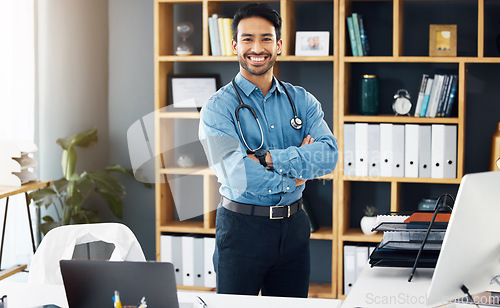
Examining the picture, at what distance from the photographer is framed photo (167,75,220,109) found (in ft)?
13.1

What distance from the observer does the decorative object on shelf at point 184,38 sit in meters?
3.89

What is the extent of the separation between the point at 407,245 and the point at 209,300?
631 millimetres

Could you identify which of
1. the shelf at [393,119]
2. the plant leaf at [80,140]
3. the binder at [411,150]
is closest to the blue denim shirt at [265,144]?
the shelf at [393,119]

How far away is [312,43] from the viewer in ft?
12.3

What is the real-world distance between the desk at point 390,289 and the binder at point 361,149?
1750 millimetres

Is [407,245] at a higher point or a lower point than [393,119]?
lower

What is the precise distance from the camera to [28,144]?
3445mm

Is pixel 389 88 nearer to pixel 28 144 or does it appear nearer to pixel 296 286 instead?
pixel 296 286

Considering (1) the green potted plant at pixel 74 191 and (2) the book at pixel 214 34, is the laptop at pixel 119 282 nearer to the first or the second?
(1) the green potted plant at pixel 74 191

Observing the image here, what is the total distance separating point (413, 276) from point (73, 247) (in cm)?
112

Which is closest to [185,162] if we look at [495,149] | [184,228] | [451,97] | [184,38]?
[184,228]

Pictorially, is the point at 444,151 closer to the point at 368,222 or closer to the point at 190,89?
the point at 368,222

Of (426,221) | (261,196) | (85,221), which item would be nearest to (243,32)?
(261,196)

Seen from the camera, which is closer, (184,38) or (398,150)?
(398,150)
